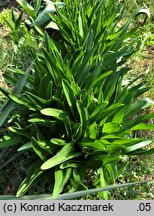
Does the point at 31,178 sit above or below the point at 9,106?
below

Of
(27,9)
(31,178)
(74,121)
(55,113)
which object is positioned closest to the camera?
(31,178)

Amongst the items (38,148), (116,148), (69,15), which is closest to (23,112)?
(38,148)

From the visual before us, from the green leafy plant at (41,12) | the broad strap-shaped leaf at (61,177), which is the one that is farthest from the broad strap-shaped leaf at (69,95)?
the green leafy plant at (41,12)

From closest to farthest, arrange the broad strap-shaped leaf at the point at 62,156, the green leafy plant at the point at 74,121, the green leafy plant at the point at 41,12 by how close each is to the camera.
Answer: the broad strap-shaped leaf at the point at 62,156, the green leafy plant at the point at 74,121, the green leafy plant at the point at 41,12

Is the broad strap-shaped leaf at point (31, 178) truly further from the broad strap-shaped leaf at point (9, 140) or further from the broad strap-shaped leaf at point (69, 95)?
the broad strap-shaped leaf at point (69, 95)

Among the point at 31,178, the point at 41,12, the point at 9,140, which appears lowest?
the point at 31,178

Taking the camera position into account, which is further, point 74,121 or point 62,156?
point 74,121

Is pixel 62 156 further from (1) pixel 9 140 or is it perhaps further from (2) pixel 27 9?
(2) pixel 27 9

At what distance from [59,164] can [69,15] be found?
1.35 m

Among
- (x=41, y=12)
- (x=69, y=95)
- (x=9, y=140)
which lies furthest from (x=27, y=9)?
(x=9, y=140)

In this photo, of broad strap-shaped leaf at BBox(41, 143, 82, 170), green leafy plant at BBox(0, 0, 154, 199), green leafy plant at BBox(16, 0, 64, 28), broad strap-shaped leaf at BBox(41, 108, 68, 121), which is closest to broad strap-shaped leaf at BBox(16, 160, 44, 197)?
green leafy plant at BBox(0, 0, 154, 199)

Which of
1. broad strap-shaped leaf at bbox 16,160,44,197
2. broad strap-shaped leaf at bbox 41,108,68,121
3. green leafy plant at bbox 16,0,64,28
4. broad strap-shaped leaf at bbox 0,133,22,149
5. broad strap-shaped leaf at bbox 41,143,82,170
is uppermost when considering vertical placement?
green leafy plant at bbox 16,0,64,28

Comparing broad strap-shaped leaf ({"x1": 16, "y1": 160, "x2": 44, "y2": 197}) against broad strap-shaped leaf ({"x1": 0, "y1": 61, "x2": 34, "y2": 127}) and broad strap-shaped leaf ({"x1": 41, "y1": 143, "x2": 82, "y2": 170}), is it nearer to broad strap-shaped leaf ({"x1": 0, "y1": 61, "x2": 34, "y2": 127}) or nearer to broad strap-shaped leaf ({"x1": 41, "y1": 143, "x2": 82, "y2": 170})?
broad strap-shaped leaf ({"x1": 41, "y1": 143, "x2": 82, "y2": 170})

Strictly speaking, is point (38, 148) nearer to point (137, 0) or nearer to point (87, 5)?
point (87, 5)
